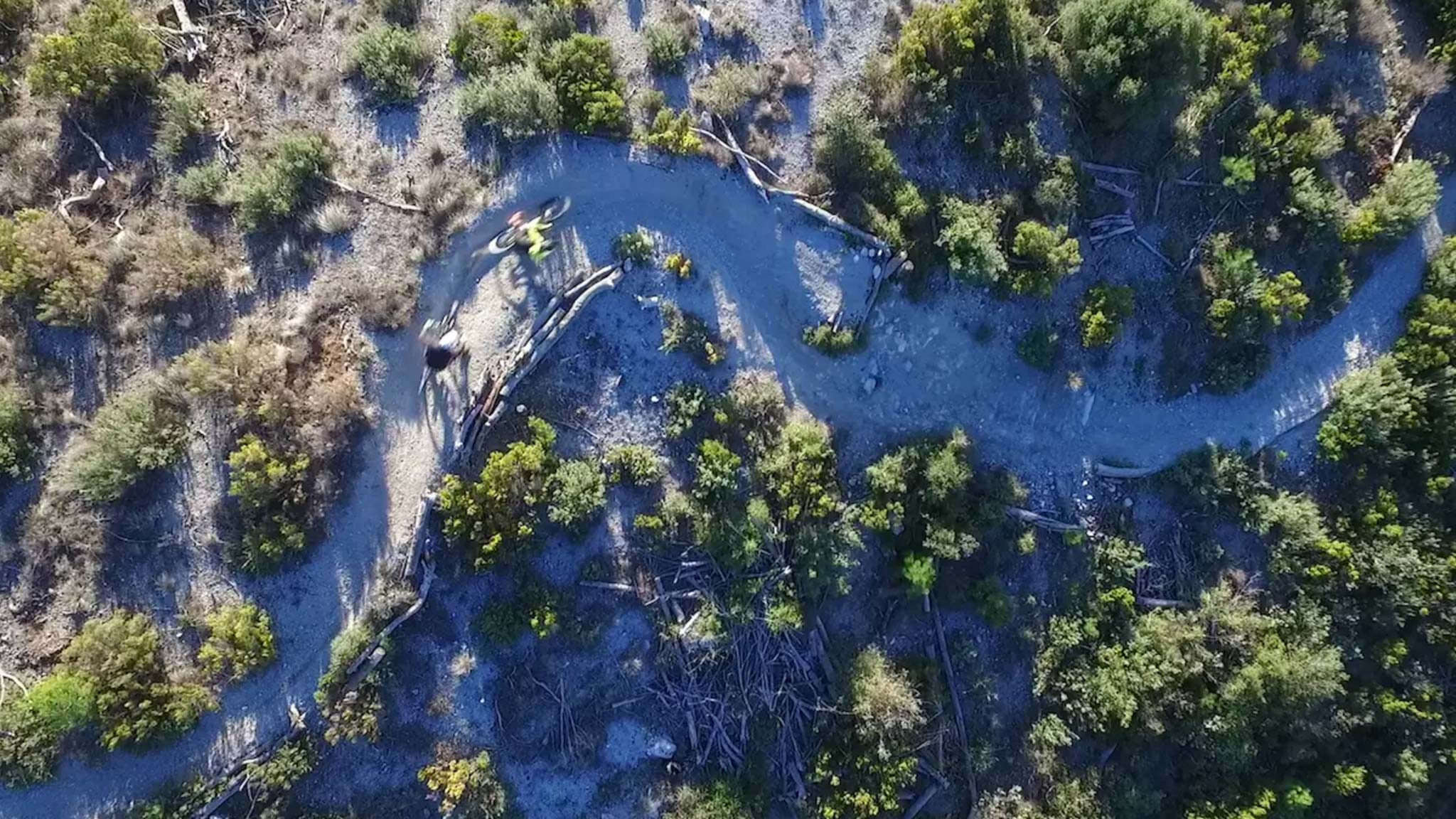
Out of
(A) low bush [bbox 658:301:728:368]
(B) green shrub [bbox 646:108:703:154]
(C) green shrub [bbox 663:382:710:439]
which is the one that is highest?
(B) green shrub [bbox 646:108:703:154]

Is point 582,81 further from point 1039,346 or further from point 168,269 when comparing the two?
point 1039,346

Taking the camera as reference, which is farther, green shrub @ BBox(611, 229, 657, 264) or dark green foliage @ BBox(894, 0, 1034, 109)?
green shrub @ BBox(611, 229, 657, 264)

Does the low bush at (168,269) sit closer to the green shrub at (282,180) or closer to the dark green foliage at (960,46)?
the green shrub at (282,180)

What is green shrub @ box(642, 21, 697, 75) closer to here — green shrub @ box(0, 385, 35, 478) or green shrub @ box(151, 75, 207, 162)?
green shrub @ box(151, 75, 207, 162)

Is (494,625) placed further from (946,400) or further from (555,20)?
(555,20)

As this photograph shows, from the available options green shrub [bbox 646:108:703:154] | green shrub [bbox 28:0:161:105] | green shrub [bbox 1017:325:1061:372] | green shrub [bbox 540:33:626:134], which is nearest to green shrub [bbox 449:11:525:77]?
green shrub [bbox 540:33:626:134]

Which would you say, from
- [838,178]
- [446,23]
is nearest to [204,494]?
[446,23]
